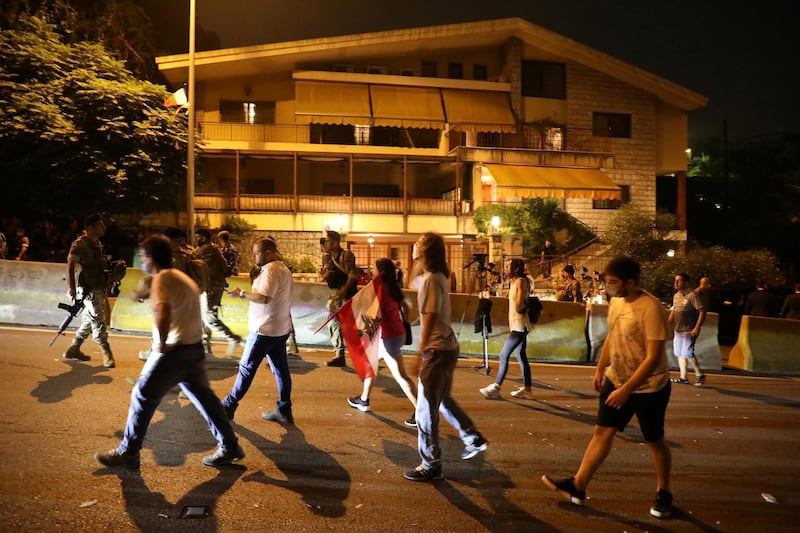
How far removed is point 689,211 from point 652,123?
1090 cm

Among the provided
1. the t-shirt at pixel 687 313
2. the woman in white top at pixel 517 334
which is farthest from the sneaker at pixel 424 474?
the t-shirt at pixel 687 313

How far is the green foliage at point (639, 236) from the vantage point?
23750mm

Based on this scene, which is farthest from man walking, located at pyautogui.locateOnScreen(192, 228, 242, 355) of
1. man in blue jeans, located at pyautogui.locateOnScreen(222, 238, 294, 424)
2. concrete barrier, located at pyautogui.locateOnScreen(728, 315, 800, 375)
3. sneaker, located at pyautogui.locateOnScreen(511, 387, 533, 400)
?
concrete barrier, located at pyautogui.locateOnScreen(728, 315, 800, 375)

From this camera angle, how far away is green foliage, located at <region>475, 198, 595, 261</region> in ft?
87.1

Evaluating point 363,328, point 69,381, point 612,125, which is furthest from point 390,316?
point 612,125

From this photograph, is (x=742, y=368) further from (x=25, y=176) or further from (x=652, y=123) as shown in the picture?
(x=652, y=123)

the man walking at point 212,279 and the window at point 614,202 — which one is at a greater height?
the window at point 614,202

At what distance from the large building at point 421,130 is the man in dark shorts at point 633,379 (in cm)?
2080

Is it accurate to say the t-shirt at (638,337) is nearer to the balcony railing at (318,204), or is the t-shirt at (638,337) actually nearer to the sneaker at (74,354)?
the sneaker at (74,354)

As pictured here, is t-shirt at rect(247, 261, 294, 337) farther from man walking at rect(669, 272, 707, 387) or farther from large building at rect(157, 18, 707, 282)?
large building at rect(157, 18, 707, 282)

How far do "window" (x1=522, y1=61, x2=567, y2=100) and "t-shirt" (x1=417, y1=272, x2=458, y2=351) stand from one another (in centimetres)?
2647

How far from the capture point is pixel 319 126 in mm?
28906

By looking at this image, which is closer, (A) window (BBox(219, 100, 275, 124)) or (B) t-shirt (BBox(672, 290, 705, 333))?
(B) t-shirt (BBox(672, 290, 705, 333))

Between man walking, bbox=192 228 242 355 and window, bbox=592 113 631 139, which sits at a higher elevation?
window, bbox=592 113 631 139
